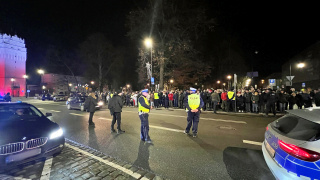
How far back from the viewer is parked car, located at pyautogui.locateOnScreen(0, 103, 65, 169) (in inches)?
144

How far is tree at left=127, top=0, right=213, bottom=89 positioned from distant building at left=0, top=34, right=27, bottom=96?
48.4 m

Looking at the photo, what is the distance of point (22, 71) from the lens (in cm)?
5534

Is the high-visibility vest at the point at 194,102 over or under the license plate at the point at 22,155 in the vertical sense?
over

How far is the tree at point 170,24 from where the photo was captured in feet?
76.8

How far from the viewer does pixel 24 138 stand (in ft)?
12.8

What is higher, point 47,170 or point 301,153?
point 301,153

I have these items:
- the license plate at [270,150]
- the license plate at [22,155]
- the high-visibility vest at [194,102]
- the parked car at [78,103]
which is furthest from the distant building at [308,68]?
the license plate at [22,155]

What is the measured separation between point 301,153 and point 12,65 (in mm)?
69075

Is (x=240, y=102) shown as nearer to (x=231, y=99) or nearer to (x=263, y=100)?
(x=231, y=99)

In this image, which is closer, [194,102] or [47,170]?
[47,170]

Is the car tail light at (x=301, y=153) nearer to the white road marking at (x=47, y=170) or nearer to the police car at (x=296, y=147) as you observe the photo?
the police car at (x=296, y=147)

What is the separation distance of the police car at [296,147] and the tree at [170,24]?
21.5 meters

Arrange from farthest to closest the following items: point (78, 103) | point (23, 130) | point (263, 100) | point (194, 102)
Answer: point (78, 103), point (263, 100), point (194, 102), point (23, 130)

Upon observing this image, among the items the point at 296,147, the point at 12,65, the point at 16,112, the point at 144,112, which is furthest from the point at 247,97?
the point at 12,65
